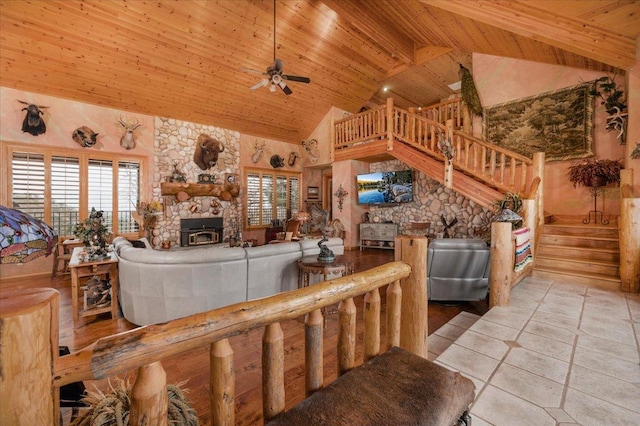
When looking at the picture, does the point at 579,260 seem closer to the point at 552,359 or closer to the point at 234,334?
the point at 552,359

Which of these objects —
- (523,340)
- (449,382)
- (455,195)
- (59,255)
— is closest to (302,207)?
(455,195)

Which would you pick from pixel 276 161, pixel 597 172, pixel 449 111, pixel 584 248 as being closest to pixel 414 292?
pixel 584 248

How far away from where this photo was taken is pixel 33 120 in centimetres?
482

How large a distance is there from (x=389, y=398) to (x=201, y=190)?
676 cm

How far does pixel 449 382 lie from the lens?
1.12 m

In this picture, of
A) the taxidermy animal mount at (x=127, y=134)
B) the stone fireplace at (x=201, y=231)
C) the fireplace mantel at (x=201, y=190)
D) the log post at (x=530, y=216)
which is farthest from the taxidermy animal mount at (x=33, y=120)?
the log post at (x=530, y=216)

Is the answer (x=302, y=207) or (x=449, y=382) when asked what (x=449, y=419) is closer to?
(x=449, y=382)

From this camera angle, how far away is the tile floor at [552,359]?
1.44m

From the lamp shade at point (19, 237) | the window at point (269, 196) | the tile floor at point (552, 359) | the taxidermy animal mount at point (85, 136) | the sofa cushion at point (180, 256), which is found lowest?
the tile floor at point (552, 359)

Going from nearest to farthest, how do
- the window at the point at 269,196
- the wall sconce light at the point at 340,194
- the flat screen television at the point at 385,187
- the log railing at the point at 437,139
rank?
the log railing at the point at 437,139 < the flat screen television at the point at 385,187 < the wall sconce light at the point at 340,194 < the window at the point at 269,196

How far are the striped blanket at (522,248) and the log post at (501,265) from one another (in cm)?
41

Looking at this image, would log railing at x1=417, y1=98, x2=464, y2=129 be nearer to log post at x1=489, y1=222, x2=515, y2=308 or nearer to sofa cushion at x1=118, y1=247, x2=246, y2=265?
log post at x1=489, y1=222, x2=515, y2=308

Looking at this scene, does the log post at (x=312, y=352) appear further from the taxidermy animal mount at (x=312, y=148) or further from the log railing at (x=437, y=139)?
the taxidermy animal mount at (x=312, y=148)

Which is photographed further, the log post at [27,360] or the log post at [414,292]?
the log post at [414,292]
